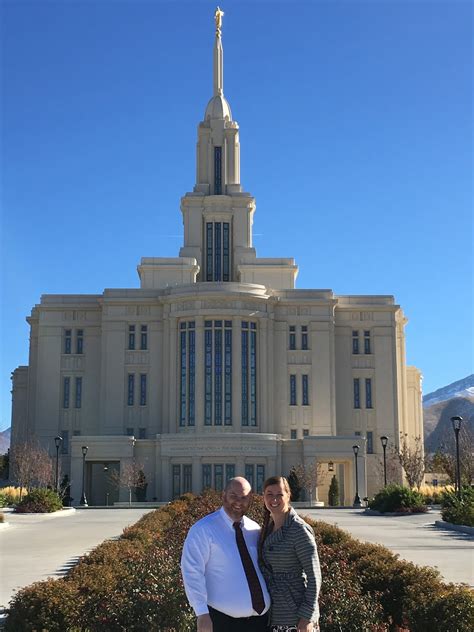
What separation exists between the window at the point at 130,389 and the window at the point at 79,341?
14.5 ft

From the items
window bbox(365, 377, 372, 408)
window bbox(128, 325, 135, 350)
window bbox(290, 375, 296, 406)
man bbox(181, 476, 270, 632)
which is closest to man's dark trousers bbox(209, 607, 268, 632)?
man bbox(181, 476, 270, 632)

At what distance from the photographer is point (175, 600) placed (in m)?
8.88

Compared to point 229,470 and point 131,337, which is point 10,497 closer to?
point 229,470

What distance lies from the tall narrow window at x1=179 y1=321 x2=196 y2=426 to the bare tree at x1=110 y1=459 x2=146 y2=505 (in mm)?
4385

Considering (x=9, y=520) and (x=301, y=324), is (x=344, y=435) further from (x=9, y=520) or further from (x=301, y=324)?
(x=9, y=520)

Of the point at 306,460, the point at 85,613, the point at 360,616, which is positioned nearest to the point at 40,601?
the point at 85,613

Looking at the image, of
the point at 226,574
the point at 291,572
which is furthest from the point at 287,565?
the point at 226,574

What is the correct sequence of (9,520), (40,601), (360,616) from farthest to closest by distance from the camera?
(9,520), (40,601), (360,616)

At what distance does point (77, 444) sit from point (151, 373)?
7.41 m

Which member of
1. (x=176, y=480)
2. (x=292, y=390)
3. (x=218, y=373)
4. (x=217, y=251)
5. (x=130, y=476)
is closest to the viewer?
(x=130, y=476)

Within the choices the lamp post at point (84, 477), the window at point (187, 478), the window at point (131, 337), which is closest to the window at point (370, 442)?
the window at point (187, 478)

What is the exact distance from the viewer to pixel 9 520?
114 feet

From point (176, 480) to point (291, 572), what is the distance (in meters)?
49.6

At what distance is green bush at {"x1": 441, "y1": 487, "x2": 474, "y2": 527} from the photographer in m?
28.8
